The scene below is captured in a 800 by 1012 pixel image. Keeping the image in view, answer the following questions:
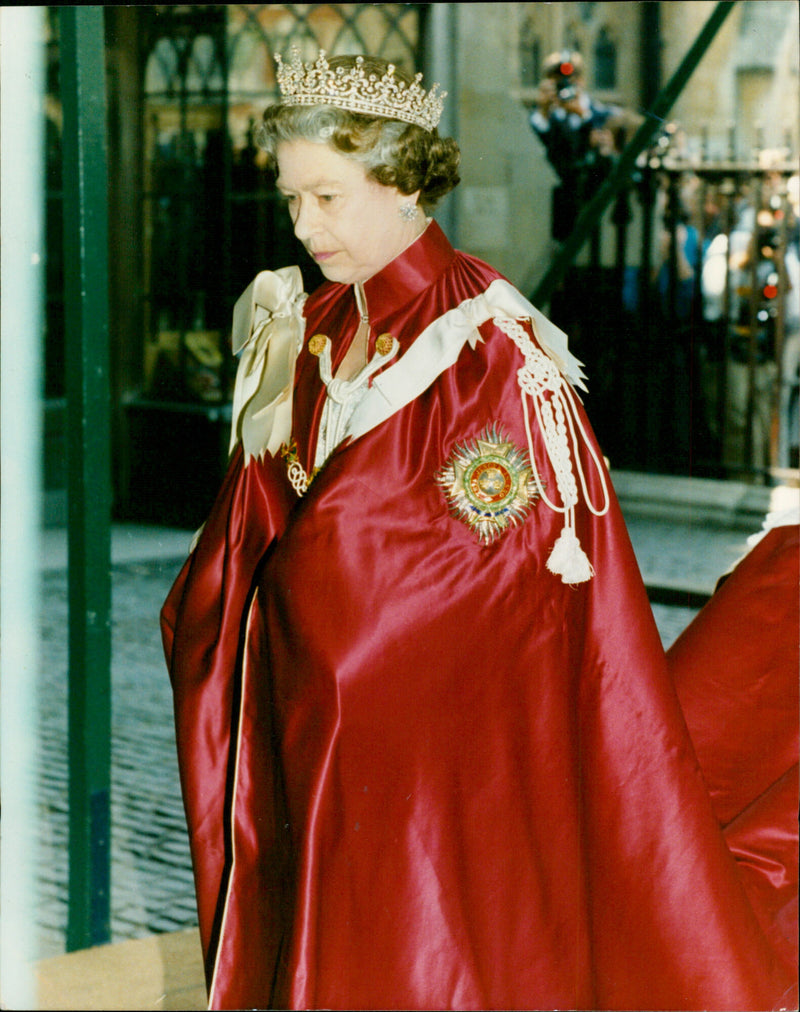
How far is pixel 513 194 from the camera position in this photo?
5.29m

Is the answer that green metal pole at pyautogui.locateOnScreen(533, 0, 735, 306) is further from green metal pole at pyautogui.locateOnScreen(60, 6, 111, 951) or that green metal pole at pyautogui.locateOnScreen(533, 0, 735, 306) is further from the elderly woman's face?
green metal pole at pyautogui.locateOnScreen(60, 6, 111, 951)

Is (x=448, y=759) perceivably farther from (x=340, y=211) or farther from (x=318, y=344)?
(x=340, y=211)

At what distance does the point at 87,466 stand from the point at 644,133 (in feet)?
4.55

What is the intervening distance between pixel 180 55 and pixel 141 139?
1.53 feet

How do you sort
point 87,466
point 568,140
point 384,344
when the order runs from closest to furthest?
point 384,344
point 87,466
point 568,140

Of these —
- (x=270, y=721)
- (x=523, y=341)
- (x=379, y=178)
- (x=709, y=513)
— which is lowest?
(x=709, y=513)

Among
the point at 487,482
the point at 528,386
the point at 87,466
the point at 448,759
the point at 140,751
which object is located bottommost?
the point at 140,751

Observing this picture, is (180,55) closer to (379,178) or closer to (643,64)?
(643,64)

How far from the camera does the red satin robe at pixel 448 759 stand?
1716 mm

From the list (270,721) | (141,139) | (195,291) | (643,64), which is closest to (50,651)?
(195,291)

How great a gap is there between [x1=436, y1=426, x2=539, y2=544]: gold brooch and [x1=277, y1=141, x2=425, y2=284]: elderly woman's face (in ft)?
0.92

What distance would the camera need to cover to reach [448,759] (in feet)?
5.69

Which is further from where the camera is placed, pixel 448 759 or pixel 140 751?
pixel 140 751

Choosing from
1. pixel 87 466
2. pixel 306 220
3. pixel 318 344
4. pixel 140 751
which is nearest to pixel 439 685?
pixel 318 344
